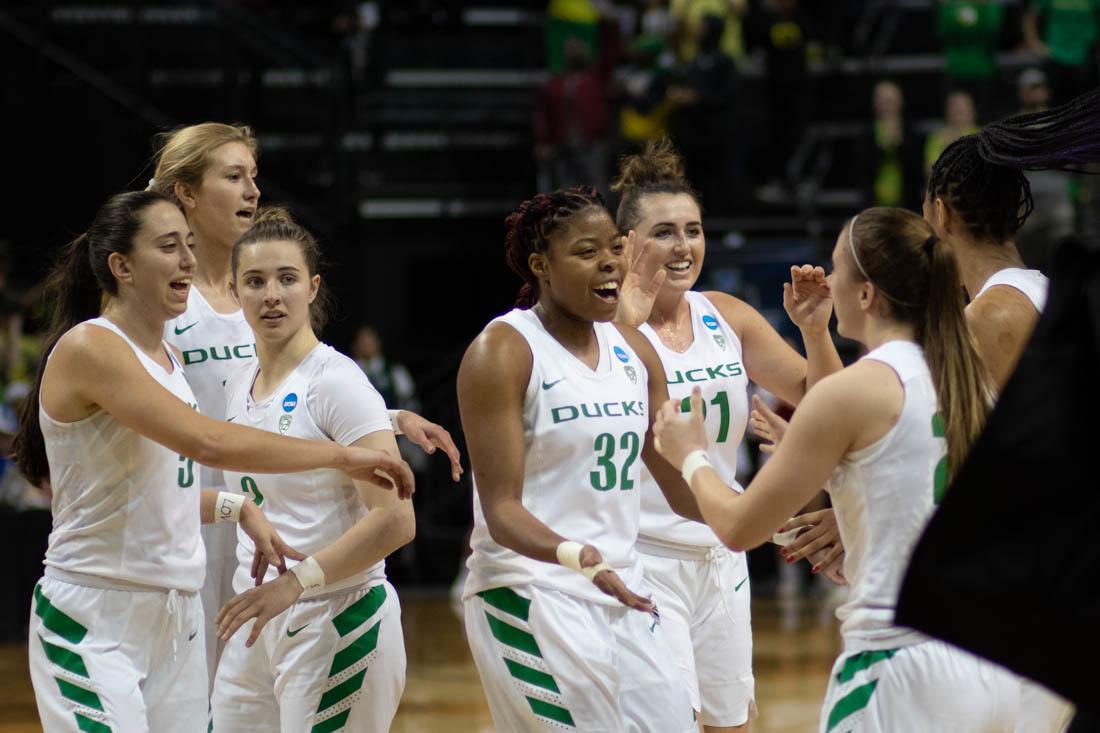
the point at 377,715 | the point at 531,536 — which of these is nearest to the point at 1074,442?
the point at 531,536

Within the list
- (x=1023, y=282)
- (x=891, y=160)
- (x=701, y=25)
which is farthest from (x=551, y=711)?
(x=701, y=25)

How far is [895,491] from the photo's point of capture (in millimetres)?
3088

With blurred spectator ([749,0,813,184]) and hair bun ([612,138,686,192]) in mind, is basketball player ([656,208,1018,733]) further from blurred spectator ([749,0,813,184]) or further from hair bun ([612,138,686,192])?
blurred spectator ([749,0,813,184])

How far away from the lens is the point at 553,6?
12891mm

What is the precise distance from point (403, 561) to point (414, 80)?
4.31 meters

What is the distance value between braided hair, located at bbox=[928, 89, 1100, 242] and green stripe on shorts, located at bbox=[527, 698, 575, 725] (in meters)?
1.71

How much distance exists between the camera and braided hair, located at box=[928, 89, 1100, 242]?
4000 millimetres

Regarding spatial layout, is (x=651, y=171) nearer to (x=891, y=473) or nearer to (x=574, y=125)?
(x=891, y=473)

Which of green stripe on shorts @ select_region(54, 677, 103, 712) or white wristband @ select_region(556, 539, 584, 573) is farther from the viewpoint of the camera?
green stripe on shorts @ select_region(54, 677, 103, 712)

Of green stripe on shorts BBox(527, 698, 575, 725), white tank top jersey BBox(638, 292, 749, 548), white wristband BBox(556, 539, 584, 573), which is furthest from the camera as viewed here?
white tank top jersey BBox(638, 292, 749, 548)

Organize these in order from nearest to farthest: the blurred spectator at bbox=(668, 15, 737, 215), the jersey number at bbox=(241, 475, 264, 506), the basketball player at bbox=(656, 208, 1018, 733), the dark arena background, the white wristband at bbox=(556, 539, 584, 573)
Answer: the basketball player at bbox=(656, 208, 1018, 733), the white wristband at bbox=(556, 539, 584, 573), the jersey number at bbox=(241, 475, 264, 506), the dark arena background, the blurred spectator at bbox=(668, 15, 737, 215)

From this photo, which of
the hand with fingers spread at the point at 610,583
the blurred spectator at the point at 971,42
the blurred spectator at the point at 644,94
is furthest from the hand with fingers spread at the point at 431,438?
the blurred spectator at the point at 971,42

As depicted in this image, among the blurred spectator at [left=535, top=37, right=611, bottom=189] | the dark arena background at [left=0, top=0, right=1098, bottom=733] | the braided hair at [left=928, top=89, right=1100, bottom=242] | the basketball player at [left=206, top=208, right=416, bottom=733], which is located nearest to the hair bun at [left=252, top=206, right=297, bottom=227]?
the basketball player at [left=206, top=208, right=416, bottom=733]

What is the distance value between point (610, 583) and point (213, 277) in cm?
215
